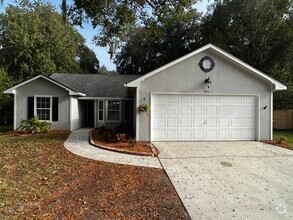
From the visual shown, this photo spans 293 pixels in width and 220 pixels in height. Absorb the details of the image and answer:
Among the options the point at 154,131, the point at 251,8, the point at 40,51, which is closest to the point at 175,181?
the point at 154,131

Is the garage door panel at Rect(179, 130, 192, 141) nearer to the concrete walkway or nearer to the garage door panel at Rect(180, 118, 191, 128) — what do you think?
the garage door panel at Rect(180, 118, 191, 128)

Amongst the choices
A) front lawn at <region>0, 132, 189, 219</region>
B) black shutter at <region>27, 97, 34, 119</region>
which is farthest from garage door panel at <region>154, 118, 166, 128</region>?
black shutter at <region>27, 97, 34, 119</region>

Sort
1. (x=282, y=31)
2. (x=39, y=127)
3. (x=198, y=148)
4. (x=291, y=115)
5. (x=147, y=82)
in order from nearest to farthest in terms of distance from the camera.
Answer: (x=198, y=148) → (x=147, y=82) → (x=39, y=127) → (x=291, y=115) → (x=282, y=31)

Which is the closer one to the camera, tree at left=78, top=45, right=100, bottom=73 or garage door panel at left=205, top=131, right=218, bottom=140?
garage door panel at left=205, top=131, right=218, bottom=140

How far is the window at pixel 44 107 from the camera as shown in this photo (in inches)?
525

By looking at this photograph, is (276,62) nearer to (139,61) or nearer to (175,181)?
(139,61)

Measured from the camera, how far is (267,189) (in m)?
4.80

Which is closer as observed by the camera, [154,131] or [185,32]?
[154,131]

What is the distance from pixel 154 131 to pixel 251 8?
1812cm

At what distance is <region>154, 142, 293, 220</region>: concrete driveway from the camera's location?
3830 millimetres

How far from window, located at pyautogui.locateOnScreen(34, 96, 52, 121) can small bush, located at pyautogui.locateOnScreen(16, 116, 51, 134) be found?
22.3 inches

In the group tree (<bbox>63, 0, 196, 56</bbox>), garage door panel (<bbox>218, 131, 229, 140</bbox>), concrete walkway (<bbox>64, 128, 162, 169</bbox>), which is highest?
tree (<bbox>63, 0, 196, 56</bbox>)

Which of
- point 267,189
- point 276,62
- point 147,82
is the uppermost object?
point 276,62

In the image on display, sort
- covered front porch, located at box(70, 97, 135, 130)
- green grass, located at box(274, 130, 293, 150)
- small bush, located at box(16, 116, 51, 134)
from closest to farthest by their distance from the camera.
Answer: green grass, located at box(274, 130, 293, 150)
small bush, located at box(16, 116, 51, 134)
covered front porch, located at box(70, 97, 135, 130)
